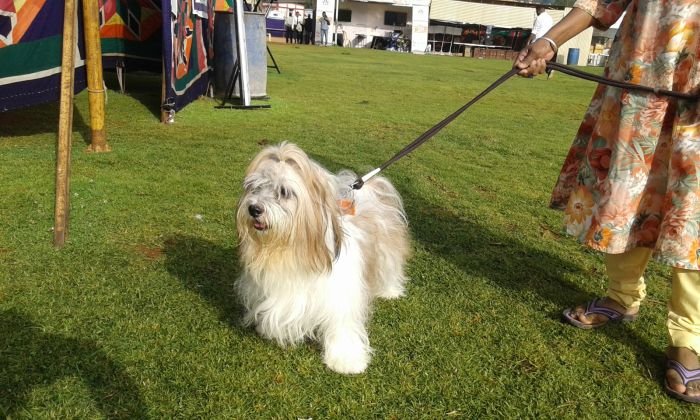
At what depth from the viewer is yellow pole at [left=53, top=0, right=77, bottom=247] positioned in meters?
3.99

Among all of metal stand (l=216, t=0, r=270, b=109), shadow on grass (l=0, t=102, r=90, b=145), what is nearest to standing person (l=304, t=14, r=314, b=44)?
metal stand (l=216, t=0, r=270, b=109)

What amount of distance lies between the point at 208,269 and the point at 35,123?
574 cm

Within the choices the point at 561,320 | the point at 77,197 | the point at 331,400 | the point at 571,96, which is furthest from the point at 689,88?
the point at 571,96

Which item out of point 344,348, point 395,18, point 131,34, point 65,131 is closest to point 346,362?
point 344,348

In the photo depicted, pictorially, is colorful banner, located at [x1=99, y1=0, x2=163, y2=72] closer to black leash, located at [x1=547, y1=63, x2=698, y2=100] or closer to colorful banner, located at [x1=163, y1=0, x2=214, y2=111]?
colorful banner, located at [x1=163, y1=0, x2=214, y2=111]

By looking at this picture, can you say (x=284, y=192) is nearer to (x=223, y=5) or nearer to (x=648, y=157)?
(x=648, y=157)

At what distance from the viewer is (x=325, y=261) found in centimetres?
272

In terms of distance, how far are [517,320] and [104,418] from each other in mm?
2512

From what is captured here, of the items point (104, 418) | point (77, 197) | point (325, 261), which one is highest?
point (325, 261)

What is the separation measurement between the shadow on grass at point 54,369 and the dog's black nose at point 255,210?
3.51 ft

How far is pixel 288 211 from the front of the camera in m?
2.58

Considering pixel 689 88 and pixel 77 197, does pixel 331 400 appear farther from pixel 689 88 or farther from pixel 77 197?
pixel 77 197

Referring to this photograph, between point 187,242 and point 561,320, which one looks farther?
point 187,242

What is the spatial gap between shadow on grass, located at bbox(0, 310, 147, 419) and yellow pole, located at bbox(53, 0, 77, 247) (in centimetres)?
108
